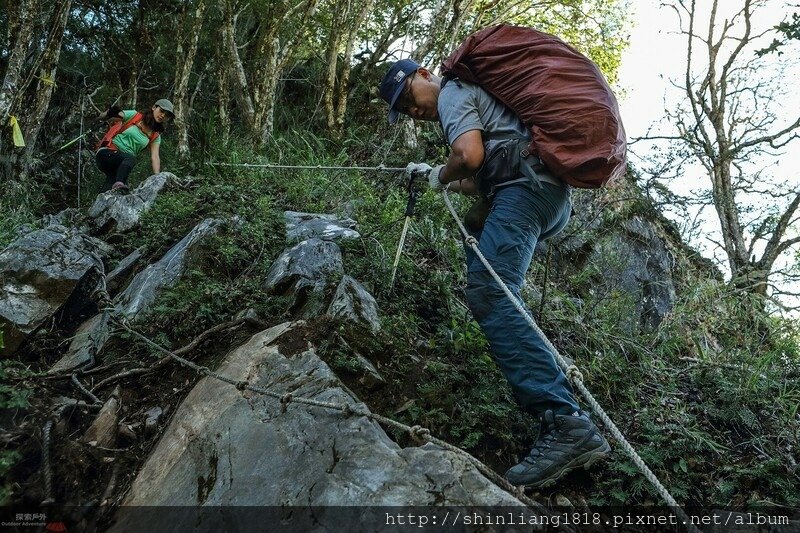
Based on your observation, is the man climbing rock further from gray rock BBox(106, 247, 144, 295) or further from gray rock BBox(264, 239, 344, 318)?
gray rock BBox(106, 247, 144, 295)

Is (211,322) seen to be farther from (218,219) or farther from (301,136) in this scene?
(301,136)

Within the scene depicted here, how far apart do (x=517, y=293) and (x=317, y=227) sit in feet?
8.25

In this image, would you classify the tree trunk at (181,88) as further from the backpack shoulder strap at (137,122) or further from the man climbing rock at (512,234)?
the man climbing rock at (512,234)

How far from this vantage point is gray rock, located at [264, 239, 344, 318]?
3970 millimetres

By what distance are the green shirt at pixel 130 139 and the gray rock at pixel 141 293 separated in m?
3.24

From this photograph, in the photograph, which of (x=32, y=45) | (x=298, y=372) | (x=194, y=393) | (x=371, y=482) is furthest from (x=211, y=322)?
(x=32, y=45)

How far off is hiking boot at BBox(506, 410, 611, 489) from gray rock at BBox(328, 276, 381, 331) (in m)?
1.32

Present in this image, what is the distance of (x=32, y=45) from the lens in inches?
284

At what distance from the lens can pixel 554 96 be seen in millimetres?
2885

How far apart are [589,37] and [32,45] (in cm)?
1091

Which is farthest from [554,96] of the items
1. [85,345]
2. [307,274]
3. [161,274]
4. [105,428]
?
[85,345]

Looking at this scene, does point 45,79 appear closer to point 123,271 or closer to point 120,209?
point 120,209

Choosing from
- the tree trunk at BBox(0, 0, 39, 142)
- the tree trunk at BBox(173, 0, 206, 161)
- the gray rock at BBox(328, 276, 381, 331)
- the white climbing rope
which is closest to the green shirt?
the tree trunk at BBox(173, 0, 206, 161)

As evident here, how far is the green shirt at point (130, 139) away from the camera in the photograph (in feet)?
24.0
